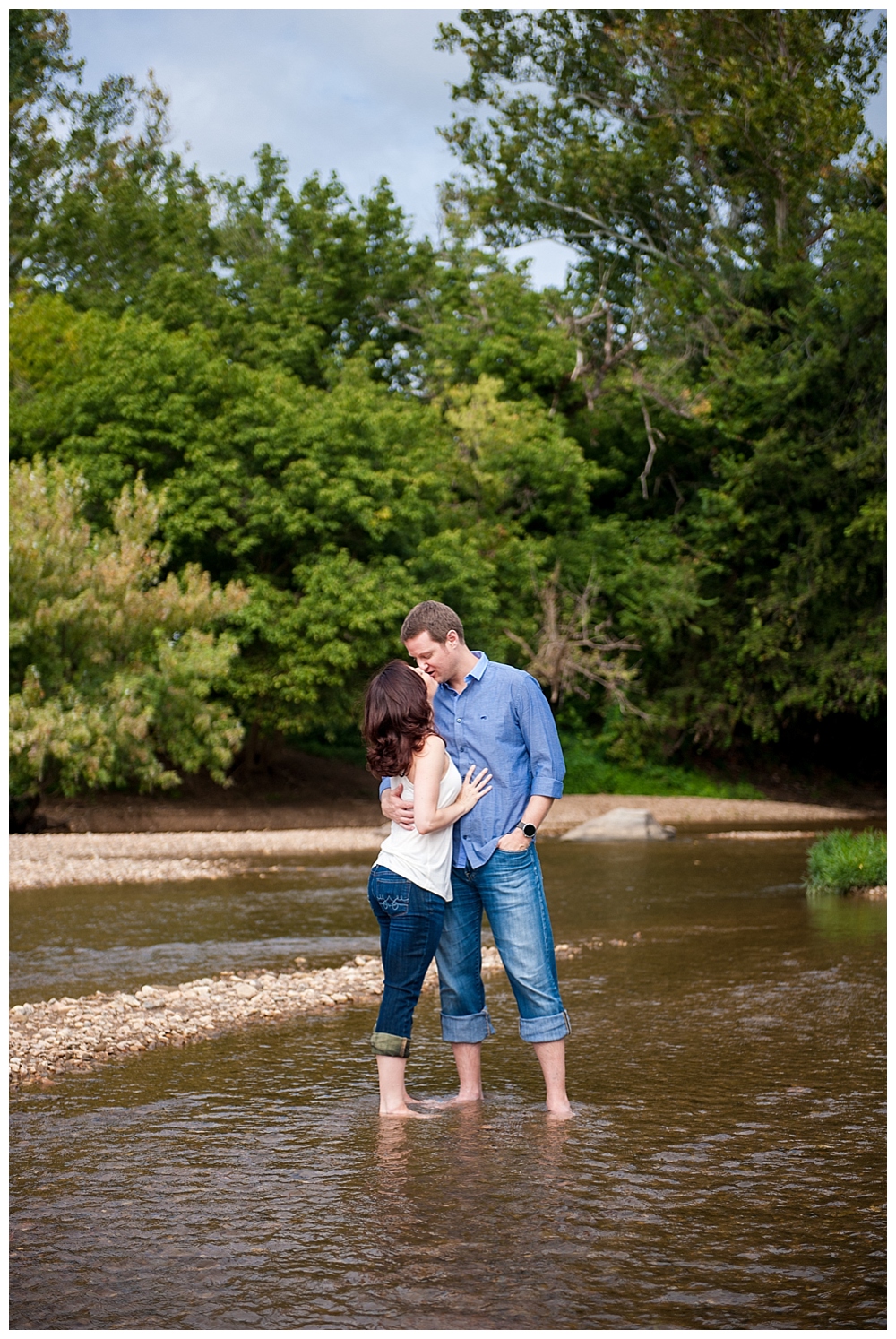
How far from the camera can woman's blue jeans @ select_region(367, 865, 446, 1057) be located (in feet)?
17.0

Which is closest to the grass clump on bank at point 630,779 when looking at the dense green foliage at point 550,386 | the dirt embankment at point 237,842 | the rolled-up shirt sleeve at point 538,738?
the dense green foliage at point 550,386

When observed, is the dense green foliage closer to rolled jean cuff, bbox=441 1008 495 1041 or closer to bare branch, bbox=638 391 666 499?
bare branch, bbox=638 391 666 499

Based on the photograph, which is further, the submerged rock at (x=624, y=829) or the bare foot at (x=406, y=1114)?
the submerged rock at (x=624, y=829)

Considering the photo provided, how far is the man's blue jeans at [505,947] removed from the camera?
5242 millimetres

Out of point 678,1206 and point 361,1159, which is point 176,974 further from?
point 678,1206

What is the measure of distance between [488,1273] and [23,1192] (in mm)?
1766

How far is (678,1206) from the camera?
4.09 m

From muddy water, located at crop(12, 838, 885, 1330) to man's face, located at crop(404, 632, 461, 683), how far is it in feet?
5.98

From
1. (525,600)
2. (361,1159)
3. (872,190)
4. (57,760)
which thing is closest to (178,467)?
(57,760)

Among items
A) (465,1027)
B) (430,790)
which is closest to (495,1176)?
(465,1027)

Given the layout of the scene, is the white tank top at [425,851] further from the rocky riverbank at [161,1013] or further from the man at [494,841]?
the rocky riverbank at [161,1013]

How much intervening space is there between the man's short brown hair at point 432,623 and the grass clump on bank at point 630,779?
27.3 m

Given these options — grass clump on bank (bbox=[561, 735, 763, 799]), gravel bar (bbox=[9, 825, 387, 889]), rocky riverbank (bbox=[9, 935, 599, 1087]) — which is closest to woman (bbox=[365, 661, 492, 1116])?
rocky riverbank (bbox=[9, 935, 599, 1087])

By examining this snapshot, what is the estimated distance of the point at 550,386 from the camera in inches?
1351
